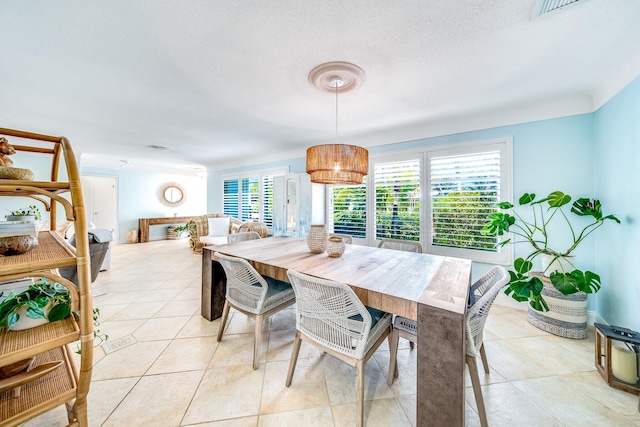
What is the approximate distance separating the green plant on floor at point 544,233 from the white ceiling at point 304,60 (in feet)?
3.34

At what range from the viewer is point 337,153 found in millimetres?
1906

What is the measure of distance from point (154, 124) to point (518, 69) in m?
4.31

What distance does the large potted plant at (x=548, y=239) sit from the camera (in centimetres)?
192

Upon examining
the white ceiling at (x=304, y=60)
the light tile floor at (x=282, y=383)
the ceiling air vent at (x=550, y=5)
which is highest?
the white ceiling at (x=304, y=60)

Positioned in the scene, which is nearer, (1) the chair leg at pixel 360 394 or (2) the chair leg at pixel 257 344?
(1) the chair leg at pixel 360 394

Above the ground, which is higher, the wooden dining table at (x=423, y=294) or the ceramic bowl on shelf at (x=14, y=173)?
the ceramic bowl on shelf at (x=14, y=173)

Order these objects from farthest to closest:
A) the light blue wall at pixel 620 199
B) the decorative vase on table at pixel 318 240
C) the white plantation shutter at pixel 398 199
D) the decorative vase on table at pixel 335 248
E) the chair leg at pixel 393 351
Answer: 1. the white plantation shutter at pixel 398 199
2. the decorative vase on table at pixel 318 240
3. the decorative vase on table at pixel 335 248
4. the light blue wall at pixel 620 199
5. the chair leg at pixel 393 351

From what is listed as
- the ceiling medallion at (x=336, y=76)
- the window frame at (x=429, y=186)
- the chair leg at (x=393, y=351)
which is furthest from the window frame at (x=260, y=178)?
the chair leg at (x=393, y=351)

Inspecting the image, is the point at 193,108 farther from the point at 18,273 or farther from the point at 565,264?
the point at 565,264

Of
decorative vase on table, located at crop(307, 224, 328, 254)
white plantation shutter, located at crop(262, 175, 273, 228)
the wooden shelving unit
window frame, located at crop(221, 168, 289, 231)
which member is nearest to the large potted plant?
decorative vase on table, located at crop(307, 224, 328, 254)

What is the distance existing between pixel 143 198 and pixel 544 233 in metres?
9.18

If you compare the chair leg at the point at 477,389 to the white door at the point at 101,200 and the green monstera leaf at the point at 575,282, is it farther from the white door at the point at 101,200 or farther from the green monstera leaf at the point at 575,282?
the white door at the point at 101,200

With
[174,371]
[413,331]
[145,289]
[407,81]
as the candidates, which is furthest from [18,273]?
[145,289]

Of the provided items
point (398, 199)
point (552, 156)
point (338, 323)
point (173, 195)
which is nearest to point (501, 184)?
point (552, 156)
